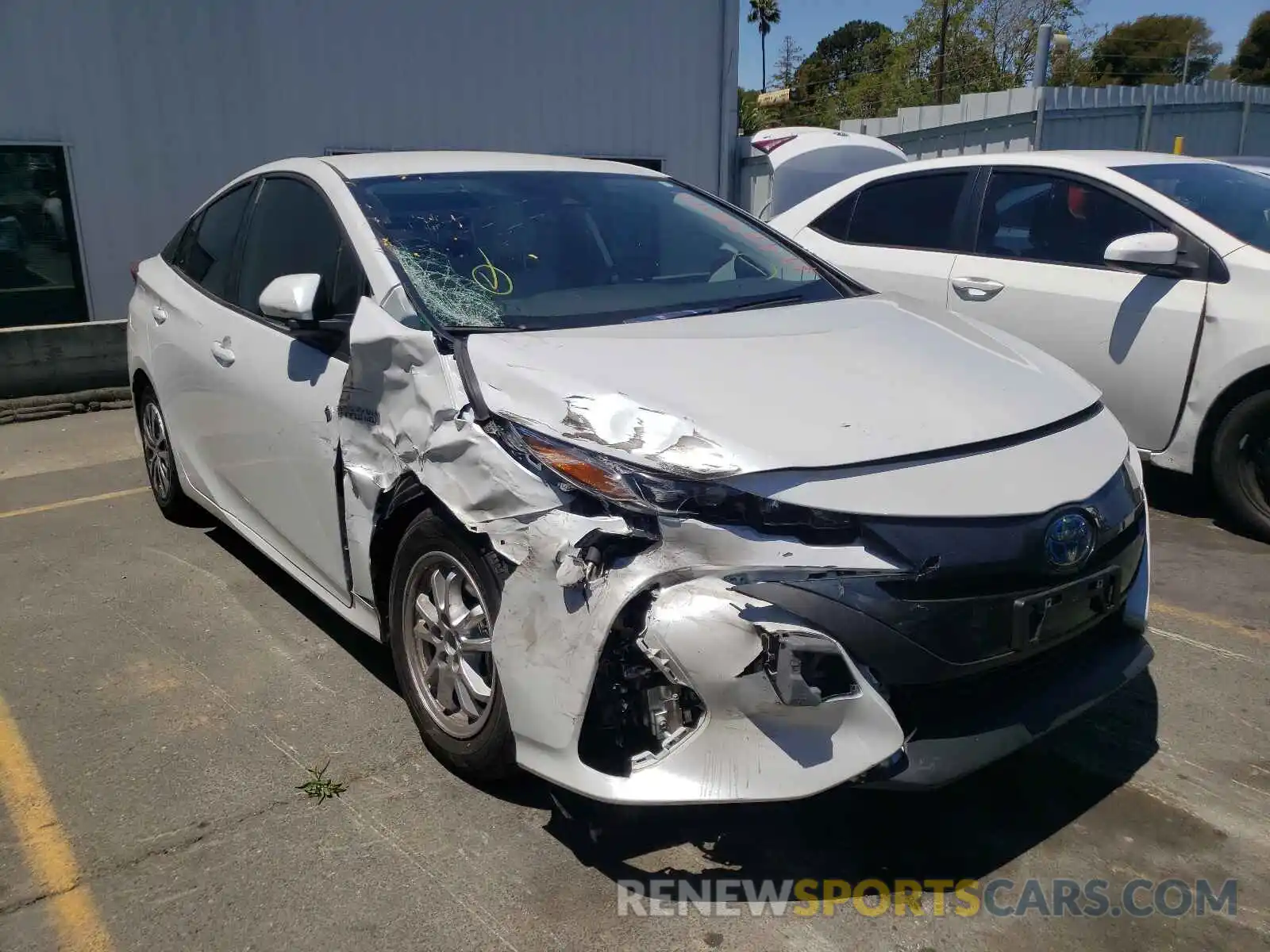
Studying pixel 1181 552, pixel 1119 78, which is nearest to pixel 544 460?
pixel 1181 552

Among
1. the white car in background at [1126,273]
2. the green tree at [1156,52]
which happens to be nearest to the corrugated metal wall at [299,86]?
the white car in background at [1126,273]

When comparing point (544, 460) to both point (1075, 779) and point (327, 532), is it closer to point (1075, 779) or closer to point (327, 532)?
point (327, 532)

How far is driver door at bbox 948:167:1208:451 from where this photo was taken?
4750 millimetres

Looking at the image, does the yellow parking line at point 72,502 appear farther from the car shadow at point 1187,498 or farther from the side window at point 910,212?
the car shadow at point 1187,498

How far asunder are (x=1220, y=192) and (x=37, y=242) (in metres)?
9.79

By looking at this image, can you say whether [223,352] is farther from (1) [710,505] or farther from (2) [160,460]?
(1) [710,505]

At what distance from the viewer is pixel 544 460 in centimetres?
240

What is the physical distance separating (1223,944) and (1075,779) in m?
0.64

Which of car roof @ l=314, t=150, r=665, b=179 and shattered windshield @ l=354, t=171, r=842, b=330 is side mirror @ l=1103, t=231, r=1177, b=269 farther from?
car roof @ l=314, t=150, r=665, b=179

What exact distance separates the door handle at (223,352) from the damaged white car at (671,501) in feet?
0.77

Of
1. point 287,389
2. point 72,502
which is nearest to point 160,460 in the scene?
point 72,502

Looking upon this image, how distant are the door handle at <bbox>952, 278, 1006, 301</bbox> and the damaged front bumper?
3.29 metres

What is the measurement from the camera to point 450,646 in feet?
9.34

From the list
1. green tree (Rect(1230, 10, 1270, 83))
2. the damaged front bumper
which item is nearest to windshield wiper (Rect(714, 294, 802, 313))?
the damaged front bumper
